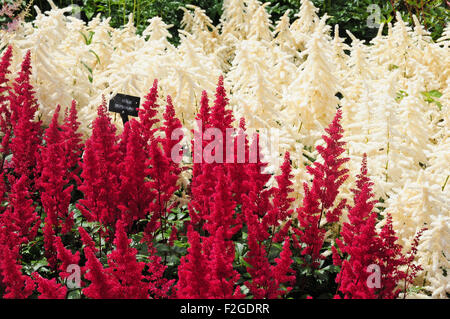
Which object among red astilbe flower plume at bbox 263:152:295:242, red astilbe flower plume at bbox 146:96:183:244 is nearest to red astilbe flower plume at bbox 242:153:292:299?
red astilbe flower plume at bbox 263:152:295:242

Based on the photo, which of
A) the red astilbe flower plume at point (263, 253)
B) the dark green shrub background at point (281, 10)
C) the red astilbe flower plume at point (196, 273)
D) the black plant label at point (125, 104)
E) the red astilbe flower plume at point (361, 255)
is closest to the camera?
the red astilbe flower plume at point (196, 273)

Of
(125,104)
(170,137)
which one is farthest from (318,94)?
(170,137)

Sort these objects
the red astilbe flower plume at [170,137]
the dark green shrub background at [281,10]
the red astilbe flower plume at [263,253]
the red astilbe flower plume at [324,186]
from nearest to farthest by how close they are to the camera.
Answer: the red astilbe flower plume at [263,253] → the red astilbe flower plume at [324,186] → the red astilbe flower plume at [170,137] → the dark green shrub background at [281,10]

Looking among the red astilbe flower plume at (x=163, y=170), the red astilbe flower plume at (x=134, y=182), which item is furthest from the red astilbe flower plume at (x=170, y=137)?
the red astilbe flower plume at (x=134, y=182)

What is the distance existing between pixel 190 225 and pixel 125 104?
1496mm

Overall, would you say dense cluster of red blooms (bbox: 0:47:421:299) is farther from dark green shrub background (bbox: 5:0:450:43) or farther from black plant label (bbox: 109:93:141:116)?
dark green shrub background (bbox: 5:0:450:43)

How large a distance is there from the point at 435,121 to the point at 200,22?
98.8 inches

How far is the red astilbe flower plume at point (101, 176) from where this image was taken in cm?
219

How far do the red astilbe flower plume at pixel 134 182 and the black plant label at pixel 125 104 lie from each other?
733mm

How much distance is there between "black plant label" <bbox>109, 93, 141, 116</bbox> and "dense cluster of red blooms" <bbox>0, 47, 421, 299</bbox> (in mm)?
490

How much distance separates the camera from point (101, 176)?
2260mm

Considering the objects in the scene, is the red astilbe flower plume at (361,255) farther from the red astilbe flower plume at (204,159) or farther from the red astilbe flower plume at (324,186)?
the red astilbe flower plume at (204,159)

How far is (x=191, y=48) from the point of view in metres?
3.55
